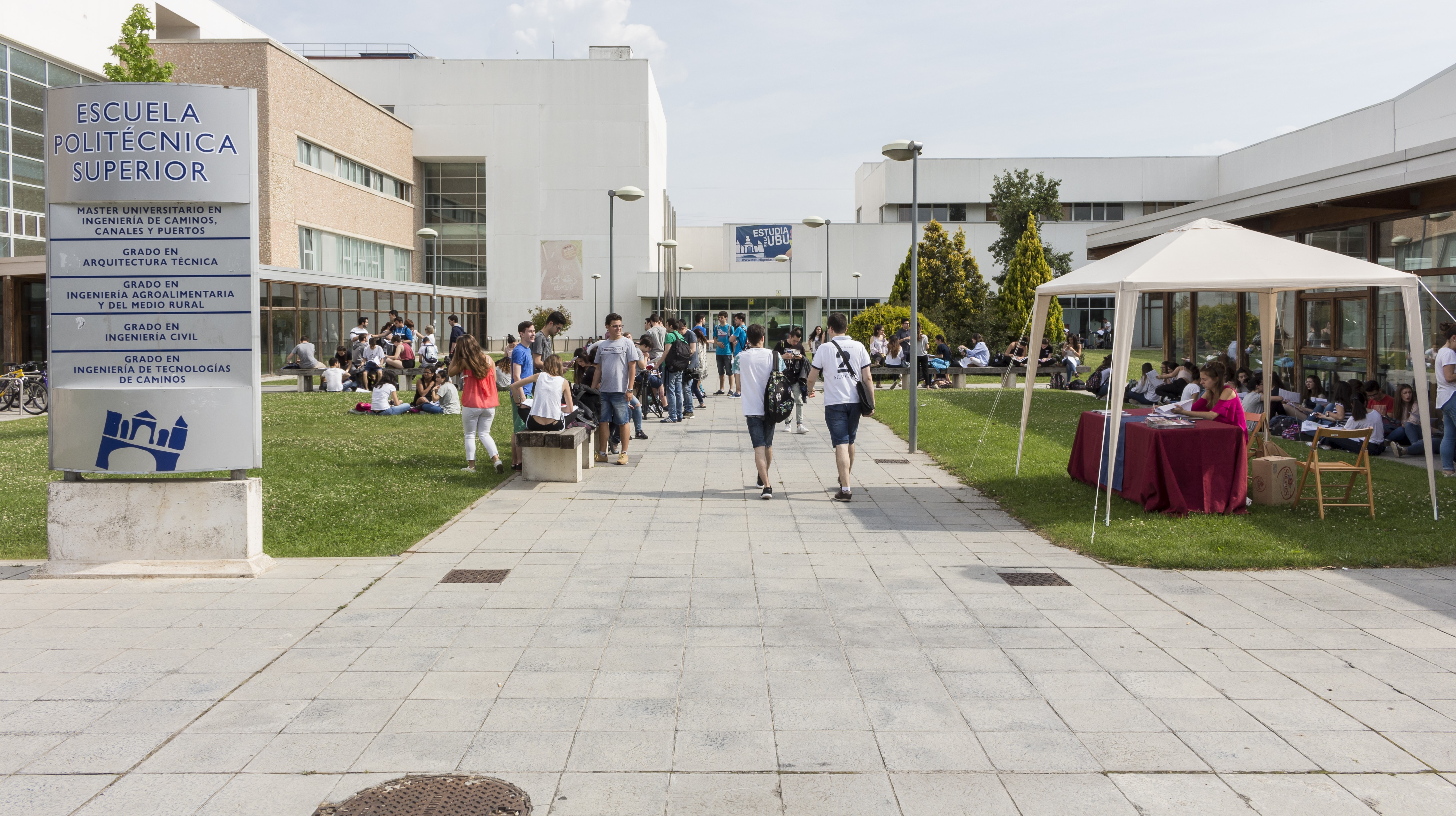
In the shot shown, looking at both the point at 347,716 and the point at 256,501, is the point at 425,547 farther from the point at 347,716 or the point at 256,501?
the point at 347,716

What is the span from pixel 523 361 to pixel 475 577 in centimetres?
567

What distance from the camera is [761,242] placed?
202 feet

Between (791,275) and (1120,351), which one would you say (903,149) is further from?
(791,275)

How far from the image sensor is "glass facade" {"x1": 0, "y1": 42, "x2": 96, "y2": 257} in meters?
30.0

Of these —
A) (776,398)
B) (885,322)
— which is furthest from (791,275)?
(776,398)

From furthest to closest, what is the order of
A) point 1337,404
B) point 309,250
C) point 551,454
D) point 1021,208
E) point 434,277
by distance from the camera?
point 1021,208 < point 434,277 < point 309,250 < point 1337,404 < point 551,454

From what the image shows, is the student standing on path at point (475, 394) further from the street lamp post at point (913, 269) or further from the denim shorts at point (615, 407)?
the street lamp post at point (913, 269)

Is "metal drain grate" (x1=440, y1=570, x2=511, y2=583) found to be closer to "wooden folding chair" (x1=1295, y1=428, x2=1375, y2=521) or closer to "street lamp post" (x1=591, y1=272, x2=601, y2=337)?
"wooden folding chair" (x1=1295, y1=428, x2=1375, y2=521)

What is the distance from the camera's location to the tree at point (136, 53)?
90.1 feet

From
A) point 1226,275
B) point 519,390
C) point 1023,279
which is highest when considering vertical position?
point 1023,279

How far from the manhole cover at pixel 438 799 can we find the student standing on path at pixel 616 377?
8820 mm

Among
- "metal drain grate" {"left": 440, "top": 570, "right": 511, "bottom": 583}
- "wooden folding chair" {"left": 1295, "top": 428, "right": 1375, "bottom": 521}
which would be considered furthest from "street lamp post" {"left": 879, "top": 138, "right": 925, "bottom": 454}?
"metal drain grate" {"left": 440, "top": 570, "right": 511, "bottom": 583}

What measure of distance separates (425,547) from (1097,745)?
17.8 ft

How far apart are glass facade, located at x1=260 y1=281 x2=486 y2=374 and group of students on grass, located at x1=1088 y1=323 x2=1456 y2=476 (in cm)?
2128
